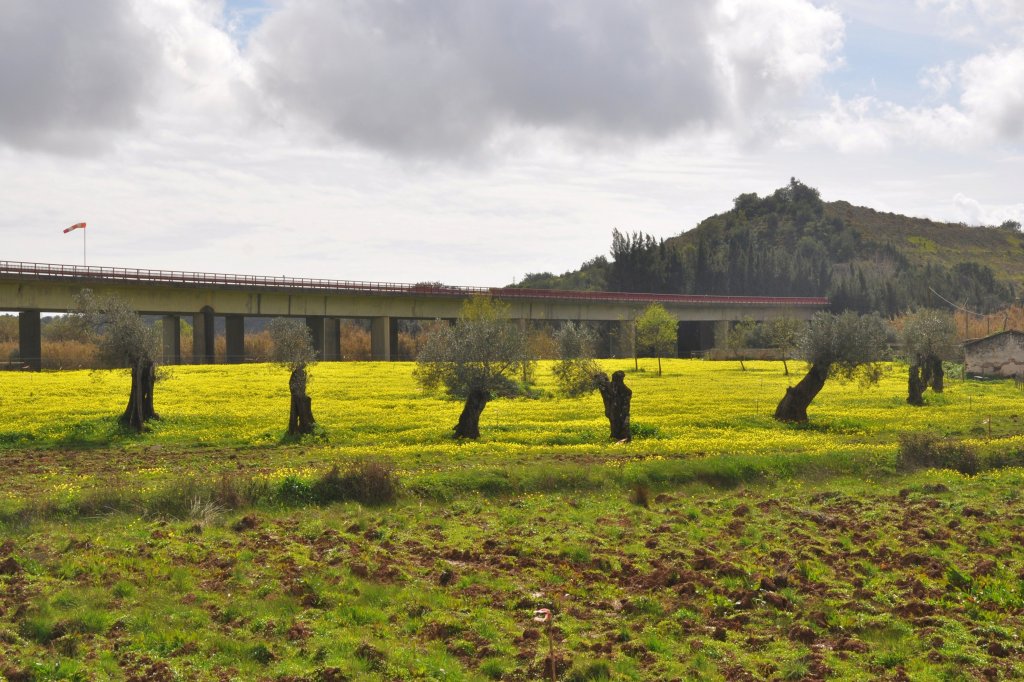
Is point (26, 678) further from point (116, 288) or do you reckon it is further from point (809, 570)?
point (116, 288)

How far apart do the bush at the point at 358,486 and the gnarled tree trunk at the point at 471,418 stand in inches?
440

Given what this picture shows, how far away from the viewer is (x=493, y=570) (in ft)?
54.9

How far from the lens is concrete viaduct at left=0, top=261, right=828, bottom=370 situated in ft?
234

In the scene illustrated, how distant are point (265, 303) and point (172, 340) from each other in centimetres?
925

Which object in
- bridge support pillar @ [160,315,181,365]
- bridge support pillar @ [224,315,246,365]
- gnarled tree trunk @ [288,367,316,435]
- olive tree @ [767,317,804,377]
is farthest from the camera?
bridge support pillar @ [224,315,246,365]

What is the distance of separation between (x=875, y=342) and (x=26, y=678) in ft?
129

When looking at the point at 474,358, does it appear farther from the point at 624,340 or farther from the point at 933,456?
the point at 624,340

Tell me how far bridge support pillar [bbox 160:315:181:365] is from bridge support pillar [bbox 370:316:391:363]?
18.8 meters

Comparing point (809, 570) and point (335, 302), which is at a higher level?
point (335, 302)

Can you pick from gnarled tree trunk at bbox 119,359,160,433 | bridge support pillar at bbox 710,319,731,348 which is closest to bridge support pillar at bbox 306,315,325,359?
gnarled tree trunk at bbox 119,359,160,433

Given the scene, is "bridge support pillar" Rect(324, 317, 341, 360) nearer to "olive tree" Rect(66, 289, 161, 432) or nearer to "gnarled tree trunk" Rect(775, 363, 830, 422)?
"olive tree" Rect(66, 289, 161, 432)

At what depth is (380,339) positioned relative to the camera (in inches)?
3780

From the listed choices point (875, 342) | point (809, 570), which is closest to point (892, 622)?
point (809, 570)

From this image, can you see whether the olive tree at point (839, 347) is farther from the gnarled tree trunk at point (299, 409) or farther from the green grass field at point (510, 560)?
the gnarled tree trunk at point (299, 409)
